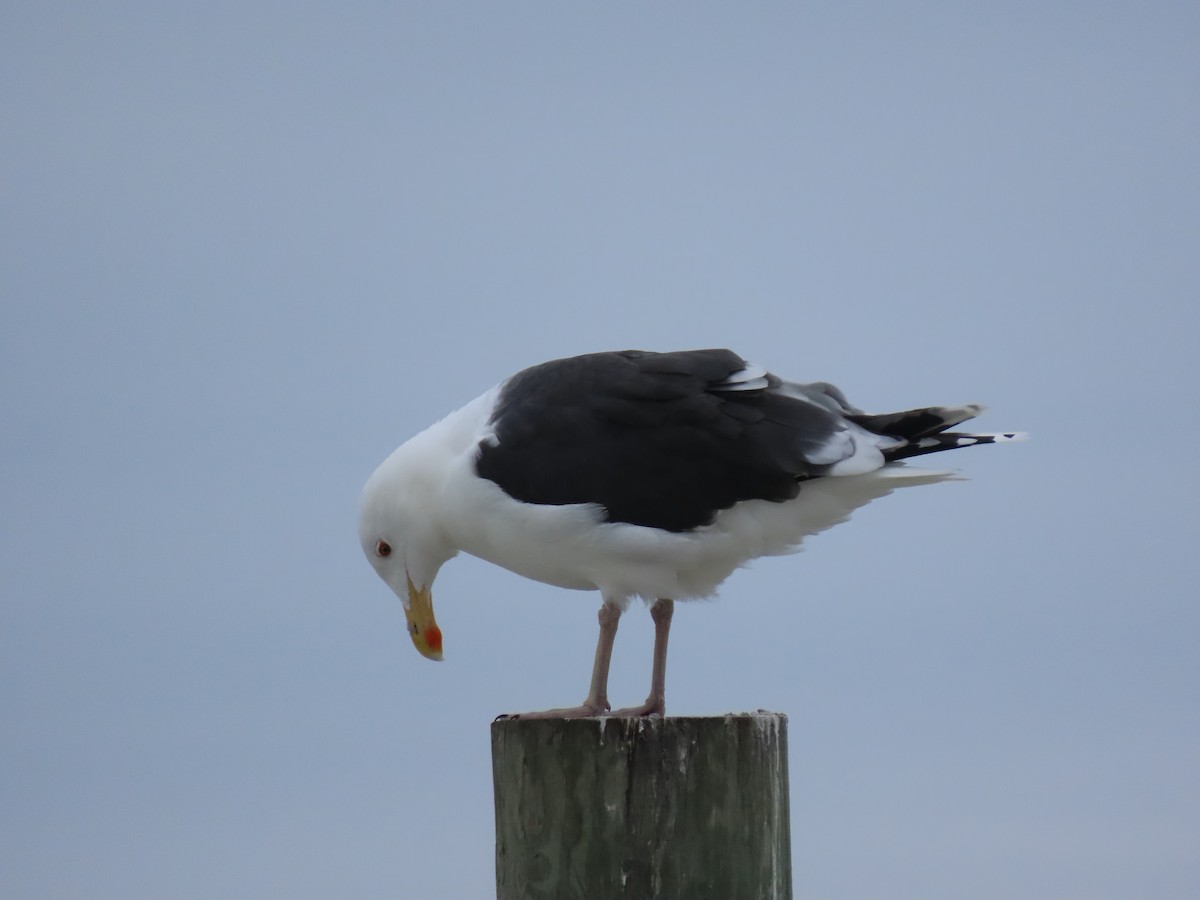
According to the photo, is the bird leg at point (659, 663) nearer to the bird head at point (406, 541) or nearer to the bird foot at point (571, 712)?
the bird foot at point (571, 712)

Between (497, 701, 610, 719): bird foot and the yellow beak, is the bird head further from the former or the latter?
(497, 701, 610, 719): bird foot

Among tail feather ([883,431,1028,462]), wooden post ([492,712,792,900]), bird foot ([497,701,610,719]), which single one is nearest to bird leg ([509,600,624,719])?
bird foot ([497,701,610,719])

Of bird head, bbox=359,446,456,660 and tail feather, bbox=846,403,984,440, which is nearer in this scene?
tail feather, bbox=846,403,984,440

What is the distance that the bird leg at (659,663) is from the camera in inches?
267

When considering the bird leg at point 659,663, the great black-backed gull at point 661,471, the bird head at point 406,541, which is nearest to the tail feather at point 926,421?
the great black-backed gull at point 661,471

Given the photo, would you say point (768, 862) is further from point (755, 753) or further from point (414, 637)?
point (414, 637)

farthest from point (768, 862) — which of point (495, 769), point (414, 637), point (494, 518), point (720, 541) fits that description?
point (414, 637)

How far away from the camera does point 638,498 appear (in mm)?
6586

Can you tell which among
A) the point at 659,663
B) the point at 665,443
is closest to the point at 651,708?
the point at 659,663

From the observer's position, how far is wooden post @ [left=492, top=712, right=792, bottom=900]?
17.8 feet

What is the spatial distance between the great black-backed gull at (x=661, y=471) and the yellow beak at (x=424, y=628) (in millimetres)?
719

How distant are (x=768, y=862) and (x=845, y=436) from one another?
6.51ft

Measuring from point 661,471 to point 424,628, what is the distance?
5.61ft

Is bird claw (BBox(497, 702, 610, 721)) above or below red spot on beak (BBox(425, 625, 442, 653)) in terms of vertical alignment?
below
